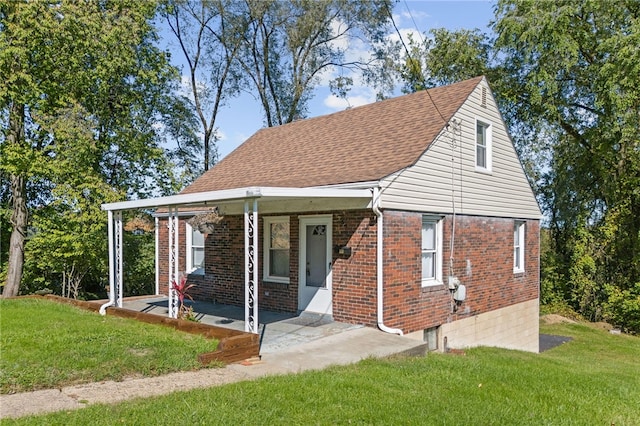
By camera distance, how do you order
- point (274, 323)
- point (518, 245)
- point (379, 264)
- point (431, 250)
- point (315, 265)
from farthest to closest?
point (518, 245)
point (431, 250)
point (315, 265)
point (274, 323)
point (379, 264)

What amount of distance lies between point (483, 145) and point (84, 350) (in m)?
10.3

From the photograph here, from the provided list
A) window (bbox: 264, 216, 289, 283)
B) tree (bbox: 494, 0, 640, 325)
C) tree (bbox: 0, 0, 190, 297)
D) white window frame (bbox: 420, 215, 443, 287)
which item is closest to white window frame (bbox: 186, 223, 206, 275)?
window (bbox: 264, 216, 289, 283)

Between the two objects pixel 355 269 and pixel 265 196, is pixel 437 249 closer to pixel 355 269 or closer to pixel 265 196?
pixel 355 269

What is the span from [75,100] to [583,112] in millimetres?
20374

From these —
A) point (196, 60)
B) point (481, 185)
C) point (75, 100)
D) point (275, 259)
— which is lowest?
point (275, 259)

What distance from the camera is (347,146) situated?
1212 centimetres

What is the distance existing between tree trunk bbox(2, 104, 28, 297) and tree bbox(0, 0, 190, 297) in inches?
1.2

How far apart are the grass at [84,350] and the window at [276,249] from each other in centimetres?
321

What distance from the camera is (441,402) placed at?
530cm

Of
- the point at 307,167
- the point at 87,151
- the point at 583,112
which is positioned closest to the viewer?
the point at 307,167

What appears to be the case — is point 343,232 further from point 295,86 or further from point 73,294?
point 295,86

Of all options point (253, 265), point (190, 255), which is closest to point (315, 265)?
point (253, 265)

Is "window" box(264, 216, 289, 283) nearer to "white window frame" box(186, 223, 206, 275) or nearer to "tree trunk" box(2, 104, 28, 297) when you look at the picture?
"white window frame" box(186, 223, 206, 275)

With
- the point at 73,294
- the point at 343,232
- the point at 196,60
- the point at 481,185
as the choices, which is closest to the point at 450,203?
the point at 481,185
